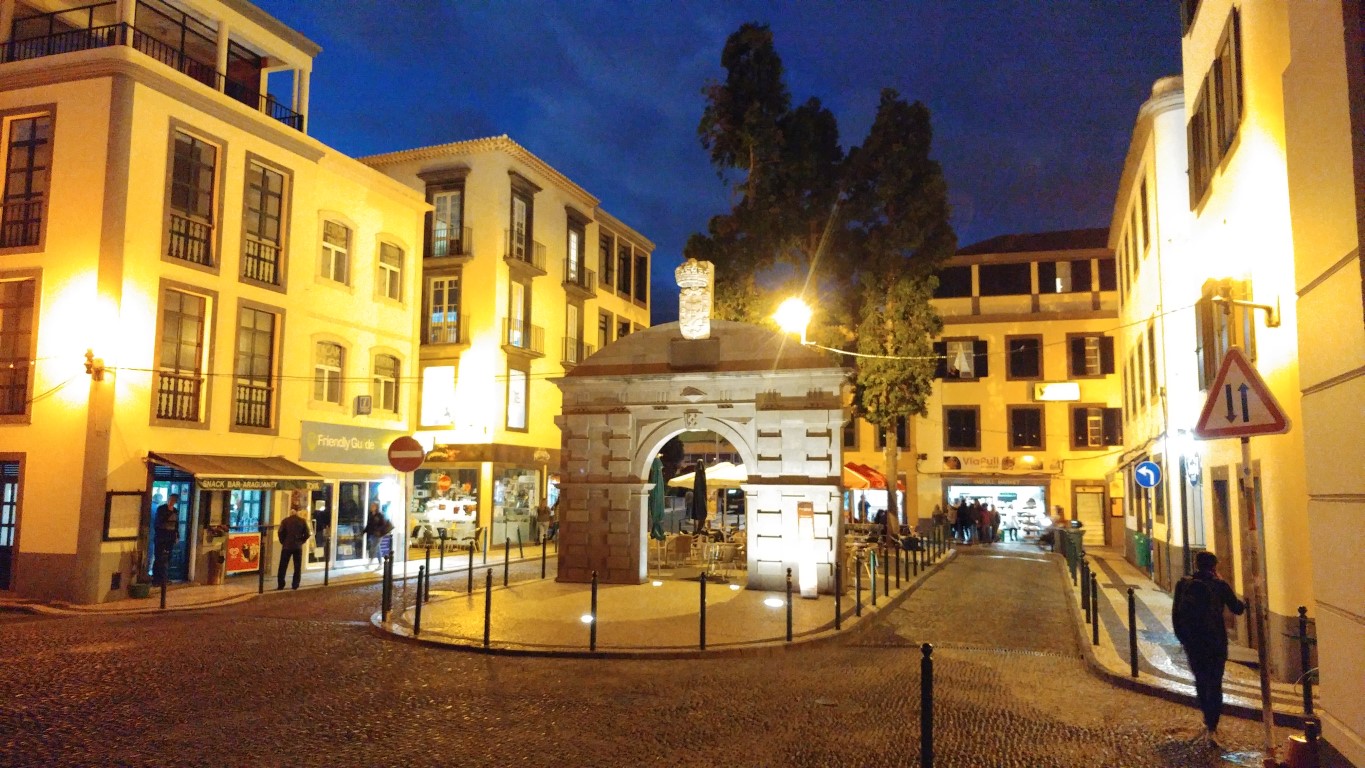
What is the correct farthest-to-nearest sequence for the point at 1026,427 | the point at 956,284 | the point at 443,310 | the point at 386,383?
the point at 956,284 → the point at 1026,427 → the point at 443,310 → the point at 386,383

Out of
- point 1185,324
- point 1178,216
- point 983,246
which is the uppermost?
point 983,246

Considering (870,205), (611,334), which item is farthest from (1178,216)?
(611,334)

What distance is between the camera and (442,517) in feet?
97.7

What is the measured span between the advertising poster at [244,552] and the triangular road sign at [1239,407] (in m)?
19.1

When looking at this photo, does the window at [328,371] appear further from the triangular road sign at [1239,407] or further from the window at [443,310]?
the triangular road sign at [1239,407]

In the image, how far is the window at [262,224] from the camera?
2098 centimetres

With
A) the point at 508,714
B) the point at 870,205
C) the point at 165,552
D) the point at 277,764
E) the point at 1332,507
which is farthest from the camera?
the point at 870,205

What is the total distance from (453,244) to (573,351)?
745 centimetres

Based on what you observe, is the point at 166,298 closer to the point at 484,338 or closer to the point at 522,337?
the point at 484,338

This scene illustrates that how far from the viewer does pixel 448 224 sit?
3269 centimetres

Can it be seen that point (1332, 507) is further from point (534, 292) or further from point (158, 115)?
point (534, 292)

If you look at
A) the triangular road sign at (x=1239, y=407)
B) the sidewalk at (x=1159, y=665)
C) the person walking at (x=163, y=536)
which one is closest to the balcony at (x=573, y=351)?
the person walking at (x=163, y=536)

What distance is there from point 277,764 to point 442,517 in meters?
23.5

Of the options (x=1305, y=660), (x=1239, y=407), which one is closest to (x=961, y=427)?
(x=1305, y=660)
